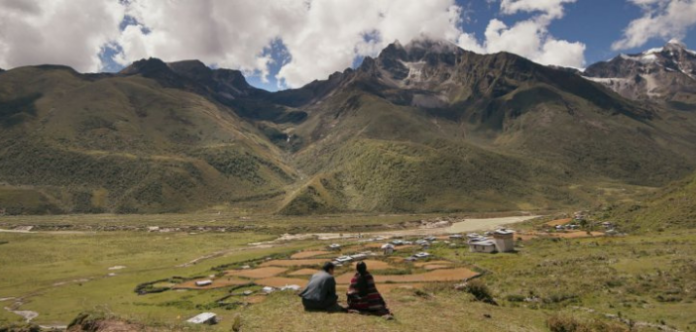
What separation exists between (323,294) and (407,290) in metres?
12.4

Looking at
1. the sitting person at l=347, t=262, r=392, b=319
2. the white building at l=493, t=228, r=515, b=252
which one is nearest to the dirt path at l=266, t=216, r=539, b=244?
the white building at l=493, t=228, r=515, b=252

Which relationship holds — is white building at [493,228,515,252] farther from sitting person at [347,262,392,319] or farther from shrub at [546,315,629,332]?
sitting person at [347,262,392,319]

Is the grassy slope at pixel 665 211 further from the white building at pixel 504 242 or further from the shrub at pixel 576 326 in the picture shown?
the shrub at pixel 576 326

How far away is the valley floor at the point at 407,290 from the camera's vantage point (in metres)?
25.2

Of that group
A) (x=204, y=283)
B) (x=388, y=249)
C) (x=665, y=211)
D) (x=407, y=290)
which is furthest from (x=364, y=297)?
(x=665, y=211)

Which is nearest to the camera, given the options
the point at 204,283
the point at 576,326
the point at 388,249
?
the point at 576,326

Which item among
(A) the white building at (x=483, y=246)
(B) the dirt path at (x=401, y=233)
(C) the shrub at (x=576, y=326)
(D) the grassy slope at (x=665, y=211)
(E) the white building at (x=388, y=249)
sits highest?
(D) the grassy slope at (x=665, y=211)

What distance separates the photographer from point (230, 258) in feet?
314

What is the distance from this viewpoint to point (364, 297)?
76.2ft

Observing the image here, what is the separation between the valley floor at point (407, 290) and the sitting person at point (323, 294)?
626 millimetres

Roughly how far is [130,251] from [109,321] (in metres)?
97.3

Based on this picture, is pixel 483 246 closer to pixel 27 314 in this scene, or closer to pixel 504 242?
pixel 504 242

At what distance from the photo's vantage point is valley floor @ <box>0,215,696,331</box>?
25162mm

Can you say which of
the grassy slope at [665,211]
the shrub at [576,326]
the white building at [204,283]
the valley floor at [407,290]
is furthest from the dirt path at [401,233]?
the shrub at [576,326]
